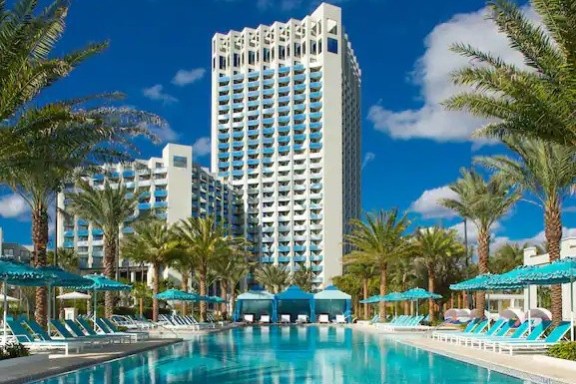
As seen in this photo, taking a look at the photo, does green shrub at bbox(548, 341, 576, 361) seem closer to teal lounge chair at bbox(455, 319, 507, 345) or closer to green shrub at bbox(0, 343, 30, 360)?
teal lounge chair at bbox(455, 319, 507, 345)

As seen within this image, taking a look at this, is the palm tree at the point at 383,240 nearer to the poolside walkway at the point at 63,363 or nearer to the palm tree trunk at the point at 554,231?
the palm tree trunk at the point at 554,231

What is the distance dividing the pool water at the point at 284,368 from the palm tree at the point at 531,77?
19.4 ft

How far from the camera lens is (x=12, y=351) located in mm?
17344

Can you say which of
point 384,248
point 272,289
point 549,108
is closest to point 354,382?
point 549,108

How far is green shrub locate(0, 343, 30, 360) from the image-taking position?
55.5 ft

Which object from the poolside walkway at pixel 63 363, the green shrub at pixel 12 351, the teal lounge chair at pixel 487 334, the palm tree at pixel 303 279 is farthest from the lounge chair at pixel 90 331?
the palm tree at pixel 303 279

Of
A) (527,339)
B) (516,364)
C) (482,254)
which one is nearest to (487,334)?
(527,339)

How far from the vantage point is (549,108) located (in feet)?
53.8

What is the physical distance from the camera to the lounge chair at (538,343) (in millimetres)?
19234

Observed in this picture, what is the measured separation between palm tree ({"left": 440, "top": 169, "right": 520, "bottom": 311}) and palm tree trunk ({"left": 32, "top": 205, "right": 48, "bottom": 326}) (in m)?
19.4

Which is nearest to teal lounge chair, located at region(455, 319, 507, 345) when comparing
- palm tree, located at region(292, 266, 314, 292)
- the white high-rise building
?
palm tree, located at region(292, 266, 314, 292)

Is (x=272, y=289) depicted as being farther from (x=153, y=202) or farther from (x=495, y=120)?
(x=495, y=120)

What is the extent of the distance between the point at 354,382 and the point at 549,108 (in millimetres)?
7469

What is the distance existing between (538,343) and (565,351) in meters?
3.71
